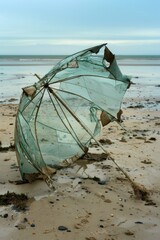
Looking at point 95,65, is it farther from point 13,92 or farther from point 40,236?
point 13,92

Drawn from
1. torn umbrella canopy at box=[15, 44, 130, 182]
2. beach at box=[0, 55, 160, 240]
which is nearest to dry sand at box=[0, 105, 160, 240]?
beach at box=[0, 55, 160, 240]

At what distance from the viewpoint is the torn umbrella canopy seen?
502 centimetres

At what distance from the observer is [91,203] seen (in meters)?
4.75

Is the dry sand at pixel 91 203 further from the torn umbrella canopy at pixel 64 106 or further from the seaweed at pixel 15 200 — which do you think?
the torn umbrella canopy at pixel 64 106

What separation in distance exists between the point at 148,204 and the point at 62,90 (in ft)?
6.46

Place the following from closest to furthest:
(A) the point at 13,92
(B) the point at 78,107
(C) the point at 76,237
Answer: (C) the point at 76,237 < (B) the point at 78,107 < (A) the point at 13,92

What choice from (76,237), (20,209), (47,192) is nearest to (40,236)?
(76,237)

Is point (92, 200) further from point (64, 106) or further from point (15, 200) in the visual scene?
point (64, 106)

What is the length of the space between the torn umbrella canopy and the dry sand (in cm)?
32

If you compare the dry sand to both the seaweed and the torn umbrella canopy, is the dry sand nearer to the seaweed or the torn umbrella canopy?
the seaweed

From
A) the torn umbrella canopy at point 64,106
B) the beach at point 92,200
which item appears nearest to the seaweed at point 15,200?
the beach at point 92,200

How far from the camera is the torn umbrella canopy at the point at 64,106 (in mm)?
5016

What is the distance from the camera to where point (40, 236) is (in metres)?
3.95

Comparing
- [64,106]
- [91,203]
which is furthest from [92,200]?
[64,106]
